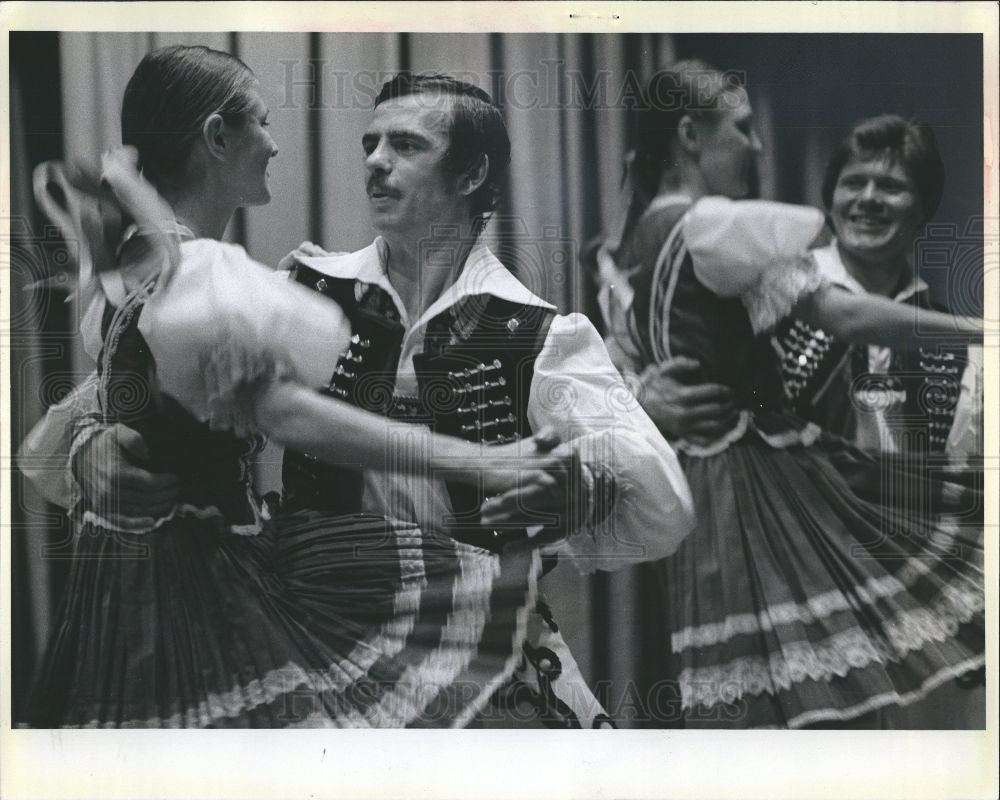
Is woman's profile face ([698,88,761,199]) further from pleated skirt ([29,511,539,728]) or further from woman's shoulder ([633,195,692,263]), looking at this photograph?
pleated skirt ([29,511,539,728])

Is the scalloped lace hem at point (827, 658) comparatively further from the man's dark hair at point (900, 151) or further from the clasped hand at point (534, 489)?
the man's dark hair at point (900, 151)

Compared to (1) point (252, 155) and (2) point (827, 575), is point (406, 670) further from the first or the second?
(1) point (252, 155)

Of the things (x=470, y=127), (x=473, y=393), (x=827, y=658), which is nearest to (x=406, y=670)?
(x=473, y=393)

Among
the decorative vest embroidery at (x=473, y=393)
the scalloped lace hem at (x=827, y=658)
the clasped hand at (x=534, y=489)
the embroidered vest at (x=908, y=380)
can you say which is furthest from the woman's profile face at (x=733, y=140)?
the scalloped lace hem at (x=827, y=658)

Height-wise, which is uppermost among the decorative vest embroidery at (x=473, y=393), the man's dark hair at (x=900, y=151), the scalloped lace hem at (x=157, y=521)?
the man's dark hair at (x=900, y=151)

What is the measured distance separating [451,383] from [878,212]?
113cm

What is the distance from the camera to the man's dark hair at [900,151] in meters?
2.79

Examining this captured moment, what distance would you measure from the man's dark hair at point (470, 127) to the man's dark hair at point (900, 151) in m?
0.80

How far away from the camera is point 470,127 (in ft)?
9.13

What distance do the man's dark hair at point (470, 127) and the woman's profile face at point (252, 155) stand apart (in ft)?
0.94

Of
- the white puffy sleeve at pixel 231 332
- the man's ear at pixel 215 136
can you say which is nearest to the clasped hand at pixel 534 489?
the white puffy sleeve at pixel 231 332

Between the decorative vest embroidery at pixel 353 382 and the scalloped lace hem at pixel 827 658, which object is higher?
the decorative vest embroidery at pixel 353 382
